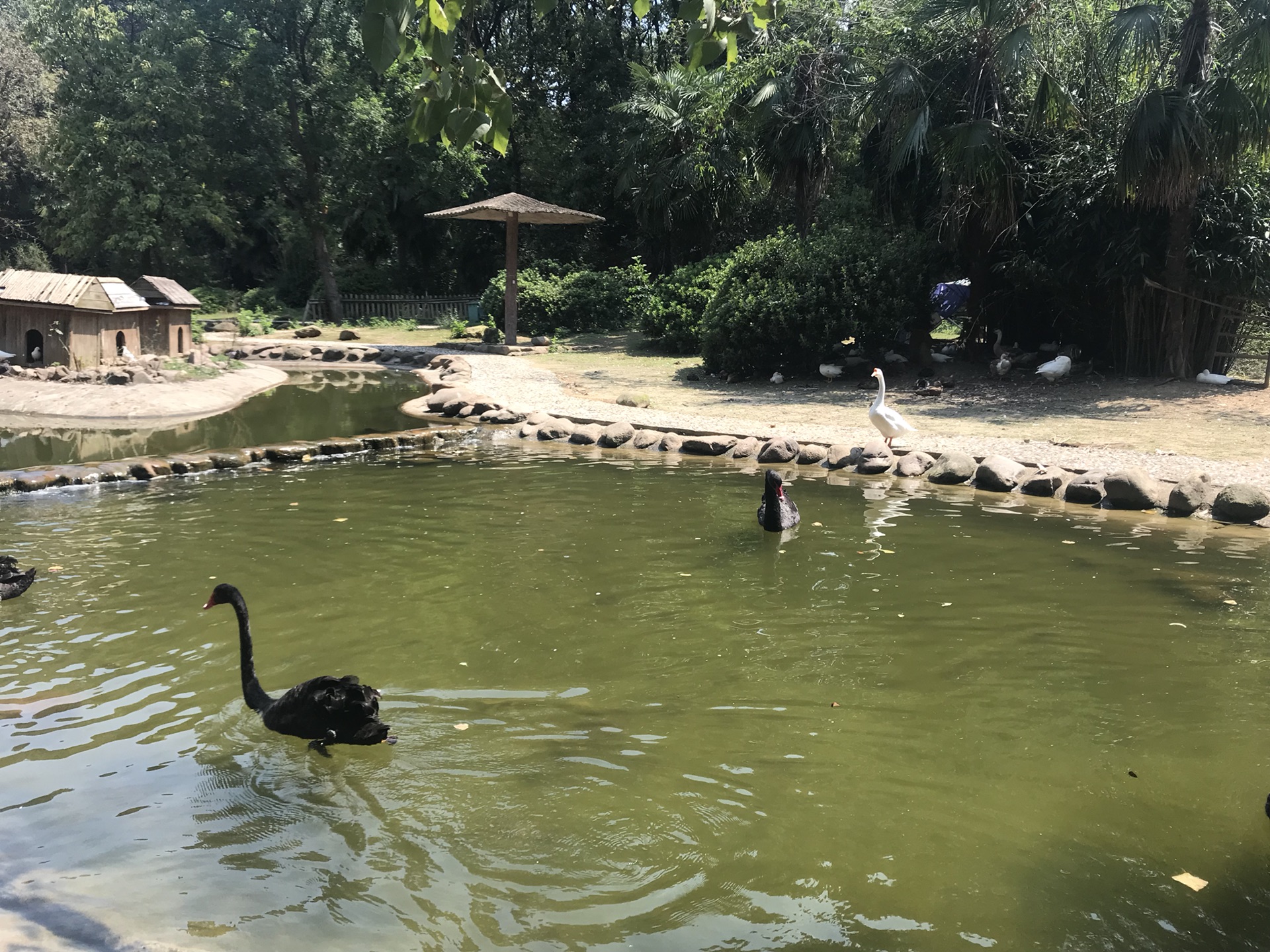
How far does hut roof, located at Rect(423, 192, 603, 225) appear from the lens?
23.7 metres

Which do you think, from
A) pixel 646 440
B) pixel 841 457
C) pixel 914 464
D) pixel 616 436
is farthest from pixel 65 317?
pixel 914 464

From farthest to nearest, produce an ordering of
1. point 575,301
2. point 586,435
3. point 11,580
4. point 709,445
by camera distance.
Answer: point 575,301 < point 586,435 < point 709,445 < point 11,580

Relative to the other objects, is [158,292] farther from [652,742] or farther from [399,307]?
[652,742]

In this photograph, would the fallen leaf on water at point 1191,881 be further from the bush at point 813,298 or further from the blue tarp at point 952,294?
the blue tarp at point 952,294

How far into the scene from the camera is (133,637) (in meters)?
A: 6.07

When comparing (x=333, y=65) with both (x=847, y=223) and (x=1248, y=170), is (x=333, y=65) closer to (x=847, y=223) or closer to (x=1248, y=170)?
(x=847, y=223)

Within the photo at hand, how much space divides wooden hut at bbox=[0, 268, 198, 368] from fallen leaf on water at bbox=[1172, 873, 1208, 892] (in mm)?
18524

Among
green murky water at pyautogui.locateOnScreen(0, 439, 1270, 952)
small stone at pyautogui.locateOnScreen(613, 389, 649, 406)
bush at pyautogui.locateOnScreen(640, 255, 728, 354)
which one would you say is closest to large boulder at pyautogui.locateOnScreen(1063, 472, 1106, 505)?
green murky water at pyautogui.locateOnScreen(0, 439, 1270, 952)

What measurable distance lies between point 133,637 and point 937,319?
774 inches

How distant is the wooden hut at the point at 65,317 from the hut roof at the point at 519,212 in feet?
25.0

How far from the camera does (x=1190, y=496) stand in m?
9.31

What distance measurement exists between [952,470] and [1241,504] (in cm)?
273

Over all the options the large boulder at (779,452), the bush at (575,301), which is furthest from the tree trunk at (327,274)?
the large boulder at (779,452)

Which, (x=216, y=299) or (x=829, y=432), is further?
(x=216, y=299)
